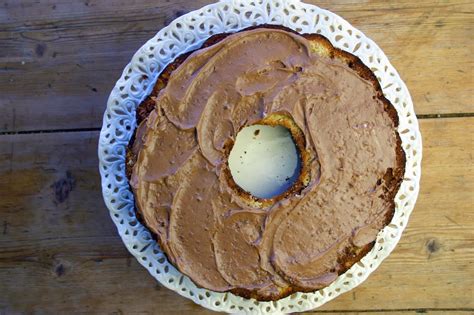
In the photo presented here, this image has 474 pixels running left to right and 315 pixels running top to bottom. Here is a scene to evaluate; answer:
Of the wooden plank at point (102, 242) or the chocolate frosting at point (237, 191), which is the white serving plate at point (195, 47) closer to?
the chocolate frosting at point (237, 191)

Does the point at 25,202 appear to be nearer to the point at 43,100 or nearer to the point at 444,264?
the point at 43,100

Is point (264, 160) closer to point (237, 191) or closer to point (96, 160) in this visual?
point (237, 191)

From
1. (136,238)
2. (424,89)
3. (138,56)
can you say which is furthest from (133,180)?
(424,89)

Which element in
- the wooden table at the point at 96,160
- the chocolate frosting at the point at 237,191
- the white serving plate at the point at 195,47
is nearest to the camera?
the chocolate frosting at the point at 237,191

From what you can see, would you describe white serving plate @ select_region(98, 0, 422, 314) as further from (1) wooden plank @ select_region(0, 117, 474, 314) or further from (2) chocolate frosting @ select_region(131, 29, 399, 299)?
(1) wooden plank @ select_region(0, 117, 474, 314)

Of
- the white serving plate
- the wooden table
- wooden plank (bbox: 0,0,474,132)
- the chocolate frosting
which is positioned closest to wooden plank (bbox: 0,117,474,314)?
the wooden table

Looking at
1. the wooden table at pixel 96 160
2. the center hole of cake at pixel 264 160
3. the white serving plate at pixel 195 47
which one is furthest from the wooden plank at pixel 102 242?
the center hole of cake at pixel 264 160

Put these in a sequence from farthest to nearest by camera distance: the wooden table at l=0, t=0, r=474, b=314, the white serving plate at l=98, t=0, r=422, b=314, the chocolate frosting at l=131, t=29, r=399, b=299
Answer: the wooden table at l=0, t=0, r=474, b=314, the white serving plate at l=98, t=0, r=422, b=314, the chocolate frosting at l=131, t=29, r=399, b=299
